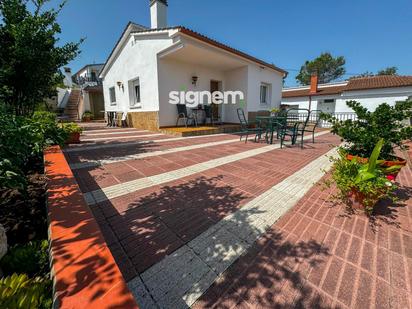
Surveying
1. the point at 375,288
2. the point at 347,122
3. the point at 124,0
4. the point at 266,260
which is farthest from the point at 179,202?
the point at 124,0

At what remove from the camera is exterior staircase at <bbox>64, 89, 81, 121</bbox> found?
16.7 meters

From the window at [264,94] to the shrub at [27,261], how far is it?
10946 mm

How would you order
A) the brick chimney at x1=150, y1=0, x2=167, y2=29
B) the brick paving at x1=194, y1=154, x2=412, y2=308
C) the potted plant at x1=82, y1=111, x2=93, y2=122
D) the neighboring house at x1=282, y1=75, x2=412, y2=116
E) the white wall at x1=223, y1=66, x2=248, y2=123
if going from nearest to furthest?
the brick paving at x1=194, y1=154, x2=412, y2=308, the brick chimney at x1=150, y1=0, x2=167, y2=29, the white wall at x1=223, y1=66, x2=248, y2=123, the neighboring house at x1=282, y1=75, x2=412, y2=116, the potted plant at x1=82, y1=111, x2=93, y2=122

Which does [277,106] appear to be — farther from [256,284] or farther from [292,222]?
[256,284]

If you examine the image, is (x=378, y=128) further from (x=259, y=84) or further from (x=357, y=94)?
(x=357, y=94)

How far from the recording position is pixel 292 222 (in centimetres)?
178

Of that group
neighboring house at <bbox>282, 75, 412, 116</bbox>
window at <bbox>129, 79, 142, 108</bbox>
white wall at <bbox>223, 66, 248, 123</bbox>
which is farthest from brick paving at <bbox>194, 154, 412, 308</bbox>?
neighboring house at <bbox>282, 75, 412, 116</bbox>

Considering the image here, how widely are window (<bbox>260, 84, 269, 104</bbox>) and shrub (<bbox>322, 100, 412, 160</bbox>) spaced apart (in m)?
8.77

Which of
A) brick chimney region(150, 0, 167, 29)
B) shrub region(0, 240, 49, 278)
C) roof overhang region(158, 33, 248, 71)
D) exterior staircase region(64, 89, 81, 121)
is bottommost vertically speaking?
shrub region(0, 240, 49, 278)

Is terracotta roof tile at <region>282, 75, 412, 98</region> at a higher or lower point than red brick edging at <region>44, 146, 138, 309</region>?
higher

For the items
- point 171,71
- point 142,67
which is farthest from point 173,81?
point 142,67

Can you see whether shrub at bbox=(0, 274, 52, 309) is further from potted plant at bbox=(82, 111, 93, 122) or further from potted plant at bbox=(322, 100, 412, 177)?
potted plant at bbox=(82, 111, 93, 122)

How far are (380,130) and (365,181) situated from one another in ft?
2.59

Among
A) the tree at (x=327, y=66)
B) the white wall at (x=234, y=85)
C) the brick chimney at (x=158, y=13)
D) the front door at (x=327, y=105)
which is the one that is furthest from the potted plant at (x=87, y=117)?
the tree at (x=327, y=66)
